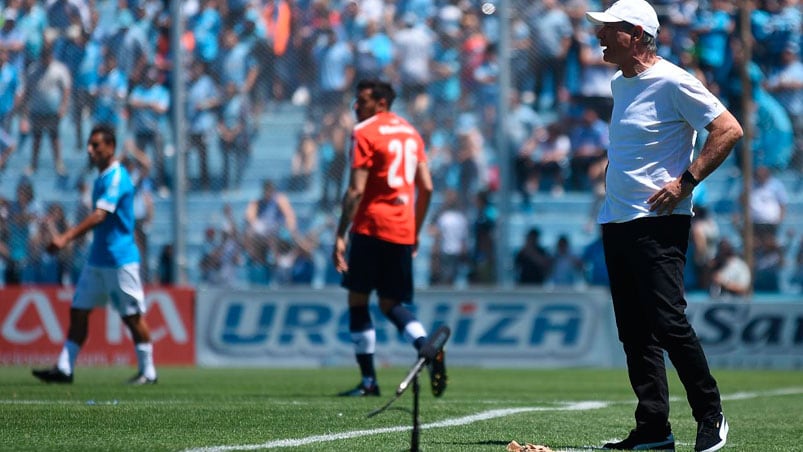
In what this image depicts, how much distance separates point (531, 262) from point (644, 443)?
1042 cm

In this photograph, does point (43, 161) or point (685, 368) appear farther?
point (43, 161)

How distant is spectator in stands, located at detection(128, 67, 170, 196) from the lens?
17.1 m

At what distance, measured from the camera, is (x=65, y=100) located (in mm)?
17297

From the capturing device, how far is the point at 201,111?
1730cm

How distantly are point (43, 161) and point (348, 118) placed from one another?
12.5 feet

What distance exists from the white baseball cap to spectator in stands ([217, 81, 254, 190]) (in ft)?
36.9

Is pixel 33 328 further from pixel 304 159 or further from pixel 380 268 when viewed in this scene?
pixel 380 268

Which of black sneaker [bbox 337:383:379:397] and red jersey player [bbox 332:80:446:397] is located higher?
red jersey player [bbox 332:80:446:397]

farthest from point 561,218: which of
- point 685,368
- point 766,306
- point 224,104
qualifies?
point 685,368

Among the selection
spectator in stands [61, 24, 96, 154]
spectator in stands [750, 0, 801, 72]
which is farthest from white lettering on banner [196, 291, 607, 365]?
spectator in stands [750, 0, 801, 72]

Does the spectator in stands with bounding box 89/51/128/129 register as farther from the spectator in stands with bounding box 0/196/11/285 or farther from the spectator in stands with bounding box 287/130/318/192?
the spectator in stands with bounding box 287/130/318/192

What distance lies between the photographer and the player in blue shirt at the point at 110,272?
11297 mm

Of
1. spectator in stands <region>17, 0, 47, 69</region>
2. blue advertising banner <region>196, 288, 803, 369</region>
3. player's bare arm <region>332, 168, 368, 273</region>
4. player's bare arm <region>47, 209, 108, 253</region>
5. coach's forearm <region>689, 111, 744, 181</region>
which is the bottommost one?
blue advertising banner <region>196, 288, 803, 369</region>

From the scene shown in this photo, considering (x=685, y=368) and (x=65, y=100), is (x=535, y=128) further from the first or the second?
(x=685, y=368)
